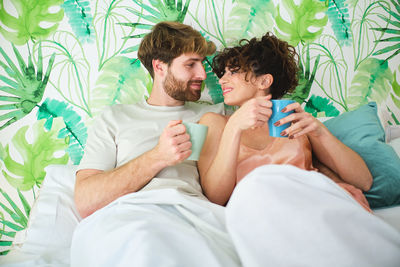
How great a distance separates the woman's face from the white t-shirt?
203 mm

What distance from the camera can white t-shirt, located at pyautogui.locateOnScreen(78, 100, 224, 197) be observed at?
1.06m

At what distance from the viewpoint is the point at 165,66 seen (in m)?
1.37

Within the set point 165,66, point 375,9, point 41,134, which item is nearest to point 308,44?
point 375,9

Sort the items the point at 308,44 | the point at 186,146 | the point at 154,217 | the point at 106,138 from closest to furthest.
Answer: the point at 154,217
the point at 186,146
the point at 106,138
the point at 308,44

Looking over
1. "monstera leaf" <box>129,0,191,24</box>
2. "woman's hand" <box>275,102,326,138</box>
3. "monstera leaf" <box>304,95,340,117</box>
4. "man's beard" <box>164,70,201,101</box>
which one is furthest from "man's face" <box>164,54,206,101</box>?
"monstera leaf" <box>304,95,340,117</box>

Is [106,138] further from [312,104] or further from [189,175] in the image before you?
[312,104]

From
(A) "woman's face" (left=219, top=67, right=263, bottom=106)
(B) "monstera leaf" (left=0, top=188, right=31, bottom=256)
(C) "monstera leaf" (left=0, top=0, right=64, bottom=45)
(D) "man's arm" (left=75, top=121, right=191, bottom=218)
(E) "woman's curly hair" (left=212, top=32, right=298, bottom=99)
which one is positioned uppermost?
(C) "monstera leaf" (left=0, top=0, right=64, bottom=45)

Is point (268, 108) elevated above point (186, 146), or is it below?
above

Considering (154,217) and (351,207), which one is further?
(154,217)

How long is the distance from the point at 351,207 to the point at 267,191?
6.6 inches

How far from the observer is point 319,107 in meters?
1.66

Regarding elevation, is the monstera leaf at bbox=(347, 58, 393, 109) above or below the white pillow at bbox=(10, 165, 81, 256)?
above

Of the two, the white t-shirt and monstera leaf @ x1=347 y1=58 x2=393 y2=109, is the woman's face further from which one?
monstera leaf @ x1=347 y1=58 x2=393 y2=109

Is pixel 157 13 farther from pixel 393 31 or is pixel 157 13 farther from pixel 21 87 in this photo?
pixel 393 31
